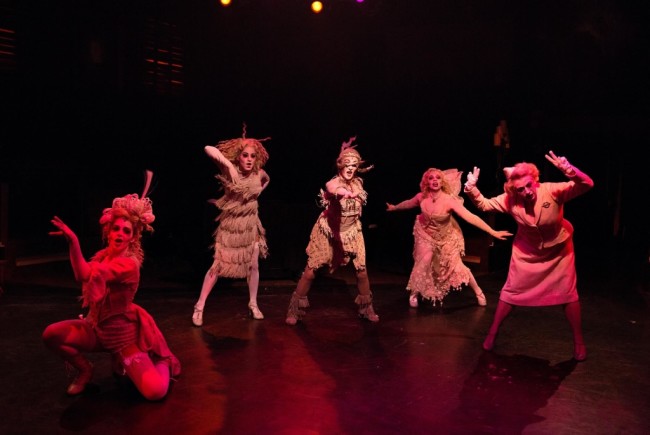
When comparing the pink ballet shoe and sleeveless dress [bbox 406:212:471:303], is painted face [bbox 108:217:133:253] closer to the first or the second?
the pink ballet shoe

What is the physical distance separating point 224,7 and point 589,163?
20.7 ft

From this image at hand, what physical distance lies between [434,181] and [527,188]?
145 centimetres

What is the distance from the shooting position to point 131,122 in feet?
25.3

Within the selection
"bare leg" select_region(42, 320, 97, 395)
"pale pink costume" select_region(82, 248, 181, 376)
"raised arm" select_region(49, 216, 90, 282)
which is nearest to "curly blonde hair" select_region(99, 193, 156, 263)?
"pale pink costume" select_region(82, 248, 181, 376)

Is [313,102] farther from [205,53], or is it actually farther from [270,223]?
[270,223]

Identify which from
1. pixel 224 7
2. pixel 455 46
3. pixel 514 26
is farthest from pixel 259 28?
pixel 514 26

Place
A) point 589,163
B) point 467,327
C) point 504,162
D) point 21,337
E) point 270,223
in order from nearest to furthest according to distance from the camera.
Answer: point 21,337
point 467,327
point 270,223
point 504,162
point 589,163

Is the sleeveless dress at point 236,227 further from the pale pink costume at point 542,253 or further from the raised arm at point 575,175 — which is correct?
the raised arm at point 575,175

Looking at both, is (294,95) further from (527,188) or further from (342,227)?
(527,188)

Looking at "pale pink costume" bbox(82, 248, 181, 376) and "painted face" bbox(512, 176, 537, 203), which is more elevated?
"painted face" bbox(512, 176, 537, 203)

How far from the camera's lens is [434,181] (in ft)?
17.0

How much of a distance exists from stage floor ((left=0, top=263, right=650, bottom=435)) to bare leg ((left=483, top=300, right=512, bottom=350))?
0.24 ft

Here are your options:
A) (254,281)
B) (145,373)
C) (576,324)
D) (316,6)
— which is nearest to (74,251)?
(145,373)

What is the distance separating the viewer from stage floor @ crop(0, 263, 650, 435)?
292 centimetres
